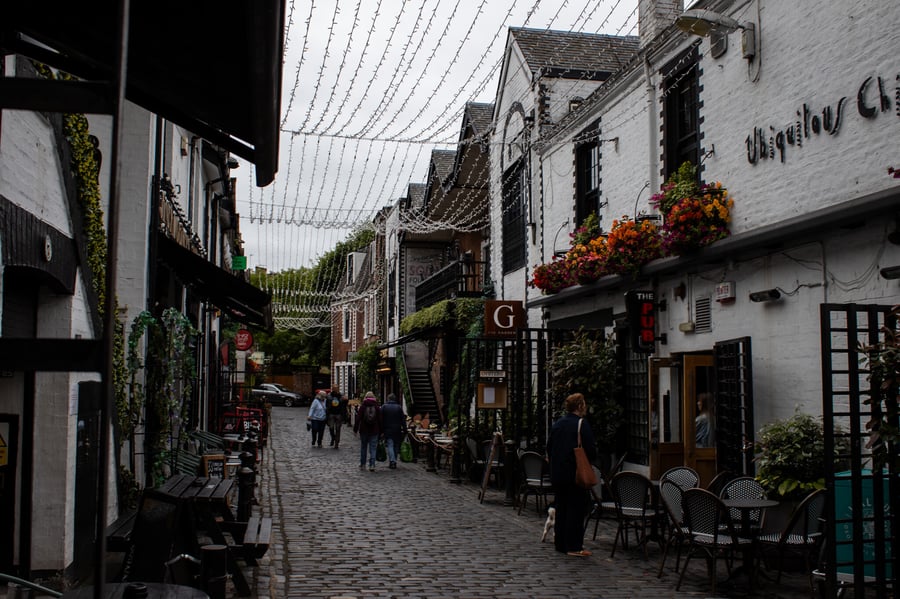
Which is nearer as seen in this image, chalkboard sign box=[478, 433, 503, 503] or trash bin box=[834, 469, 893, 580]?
trash bin box=[834, 469, 893, 580]

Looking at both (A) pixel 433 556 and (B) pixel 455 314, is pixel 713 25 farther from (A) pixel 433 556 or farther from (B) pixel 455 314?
(B) pixel 455 314

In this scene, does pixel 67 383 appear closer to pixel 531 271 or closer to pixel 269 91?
pixel 269 91

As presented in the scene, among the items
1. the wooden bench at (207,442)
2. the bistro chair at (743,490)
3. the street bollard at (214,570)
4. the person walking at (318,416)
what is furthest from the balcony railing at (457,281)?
the street bollard at (214,570)

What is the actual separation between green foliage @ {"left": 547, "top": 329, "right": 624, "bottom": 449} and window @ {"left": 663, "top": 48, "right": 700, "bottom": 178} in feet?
9.57

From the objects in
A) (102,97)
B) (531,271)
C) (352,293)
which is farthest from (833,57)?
(352,293)

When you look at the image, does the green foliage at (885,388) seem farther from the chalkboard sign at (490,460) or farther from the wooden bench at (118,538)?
the chalkboard sign at (490,460)

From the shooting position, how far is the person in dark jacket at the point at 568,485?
9.76m

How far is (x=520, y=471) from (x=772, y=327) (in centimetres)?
479

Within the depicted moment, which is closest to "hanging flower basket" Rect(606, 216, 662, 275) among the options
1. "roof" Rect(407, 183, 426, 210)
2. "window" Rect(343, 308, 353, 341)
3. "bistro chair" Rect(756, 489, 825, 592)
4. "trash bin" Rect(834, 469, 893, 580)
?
"bistro chair" Rect(756, 489, 825, 592)

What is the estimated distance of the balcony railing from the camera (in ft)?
85.1

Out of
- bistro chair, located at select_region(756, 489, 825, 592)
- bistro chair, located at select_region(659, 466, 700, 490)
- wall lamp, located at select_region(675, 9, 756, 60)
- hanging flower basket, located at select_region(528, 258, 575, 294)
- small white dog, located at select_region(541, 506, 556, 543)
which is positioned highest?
wall lamp, located at select_region(675, 9, 756, 60)

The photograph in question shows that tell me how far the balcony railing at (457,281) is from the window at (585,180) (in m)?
8.66

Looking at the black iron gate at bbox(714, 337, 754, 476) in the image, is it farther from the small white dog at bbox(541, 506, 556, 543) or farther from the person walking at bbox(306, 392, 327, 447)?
the person walking at bbox(306, 392, 327, 447)

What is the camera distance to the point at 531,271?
19125mm
